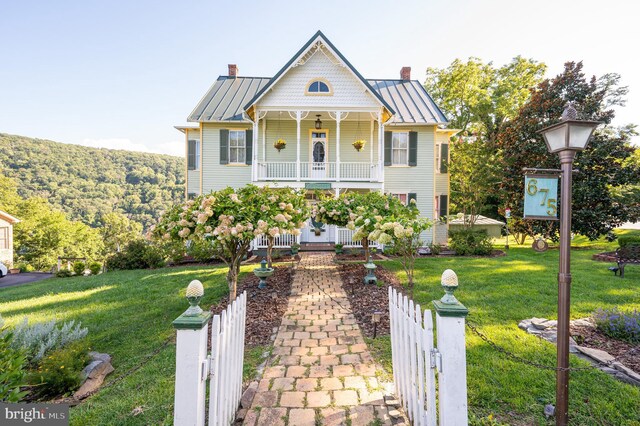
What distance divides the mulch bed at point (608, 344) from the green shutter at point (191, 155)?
49.4 feet

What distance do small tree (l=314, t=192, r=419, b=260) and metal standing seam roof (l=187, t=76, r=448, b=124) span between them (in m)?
7.81

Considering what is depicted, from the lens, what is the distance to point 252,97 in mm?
14656

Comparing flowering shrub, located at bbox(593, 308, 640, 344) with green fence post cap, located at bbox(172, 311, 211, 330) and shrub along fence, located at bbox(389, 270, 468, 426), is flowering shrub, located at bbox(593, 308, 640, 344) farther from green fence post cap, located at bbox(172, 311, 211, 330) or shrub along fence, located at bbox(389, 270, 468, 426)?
green fence post cap, located at bbox(172, 311, 211, 330)

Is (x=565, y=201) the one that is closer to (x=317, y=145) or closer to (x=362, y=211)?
(x=362, y=211)

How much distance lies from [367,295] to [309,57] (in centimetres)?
1099

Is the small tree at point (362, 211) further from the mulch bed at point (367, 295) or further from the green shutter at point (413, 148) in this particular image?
the green shutter at point (413, 148)

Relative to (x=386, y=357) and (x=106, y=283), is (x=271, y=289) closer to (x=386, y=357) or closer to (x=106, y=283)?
(x=386, y=357)

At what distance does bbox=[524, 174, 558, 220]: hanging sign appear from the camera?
297 centimetres

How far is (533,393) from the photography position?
9.89 feet

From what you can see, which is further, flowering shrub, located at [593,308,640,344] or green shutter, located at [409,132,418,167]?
green shutter, located at [409,132,418,167]

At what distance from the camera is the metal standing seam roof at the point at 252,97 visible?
14.1 metres

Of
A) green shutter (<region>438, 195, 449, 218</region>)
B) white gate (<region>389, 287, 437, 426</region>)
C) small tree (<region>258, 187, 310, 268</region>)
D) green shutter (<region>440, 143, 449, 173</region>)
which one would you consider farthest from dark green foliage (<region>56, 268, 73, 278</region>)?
green shutter (<region>440, 143, 449, 173</region>)

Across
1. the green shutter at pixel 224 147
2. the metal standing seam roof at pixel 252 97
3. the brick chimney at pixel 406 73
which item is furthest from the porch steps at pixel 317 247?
the brick chimney at pixel 406 73

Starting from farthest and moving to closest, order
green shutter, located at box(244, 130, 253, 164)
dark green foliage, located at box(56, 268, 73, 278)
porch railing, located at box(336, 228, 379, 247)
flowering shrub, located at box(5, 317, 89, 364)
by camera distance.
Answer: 1. green shutter, located at box(244, 130, 253, 164)
2. porch railing, located at box(336, 228, 379, 247)
3. dark green foliage, located at box(56, 268, 73, 278)
4. flowering shrub, located at box(5, 317, 89, 364)
